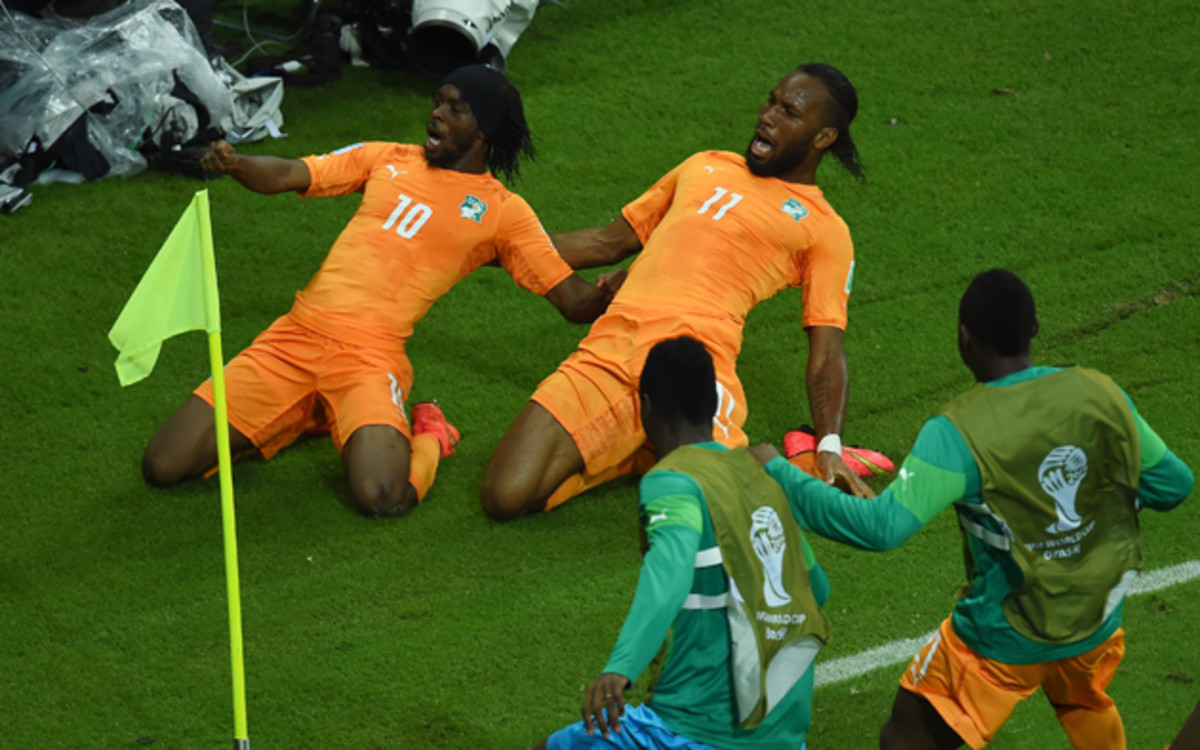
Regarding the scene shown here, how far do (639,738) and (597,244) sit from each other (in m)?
3.42

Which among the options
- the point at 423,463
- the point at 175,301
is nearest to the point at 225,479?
the point at 175,301

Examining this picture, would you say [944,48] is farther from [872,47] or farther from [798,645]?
[798,645]

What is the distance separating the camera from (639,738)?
3.49m

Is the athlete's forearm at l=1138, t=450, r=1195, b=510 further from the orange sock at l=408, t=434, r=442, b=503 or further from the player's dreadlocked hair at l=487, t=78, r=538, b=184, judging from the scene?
the player's dreadlocked hair at l=487, t=78, r=538, b=184

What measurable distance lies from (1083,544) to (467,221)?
125 inches

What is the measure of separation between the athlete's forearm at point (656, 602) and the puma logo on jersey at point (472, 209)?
3.11 metres

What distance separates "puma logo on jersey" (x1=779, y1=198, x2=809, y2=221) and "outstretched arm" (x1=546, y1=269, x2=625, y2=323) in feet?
2.57

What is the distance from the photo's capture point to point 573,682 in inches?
195

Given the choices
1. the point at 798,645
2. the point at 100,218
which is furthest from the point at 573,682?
the point at 100,218

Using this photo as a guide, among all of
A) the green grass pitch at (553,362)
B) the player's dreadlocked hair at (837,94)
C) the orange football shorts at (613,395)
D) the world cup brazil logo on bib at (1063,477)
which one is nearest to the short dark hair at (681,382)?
the world cup brazil logo on bib at (1063,477)

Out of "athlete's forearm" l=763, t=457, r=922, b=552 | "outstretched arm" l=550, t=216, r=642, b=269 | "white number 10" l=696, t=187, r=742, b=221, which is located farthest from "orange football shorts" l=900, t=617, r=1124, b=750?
"outstretched arm" l=550, t=216, r=642, b=269

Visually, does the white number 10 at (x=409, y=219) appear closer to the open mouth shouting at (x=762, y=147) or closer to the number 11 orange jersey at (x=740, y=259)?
the number 11 orange jersey at (x=740, y=259)

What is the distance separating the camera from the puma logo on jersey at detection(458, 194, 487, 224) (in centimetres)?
614

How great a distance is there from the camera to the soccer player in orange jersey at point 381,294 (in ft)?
19.2
